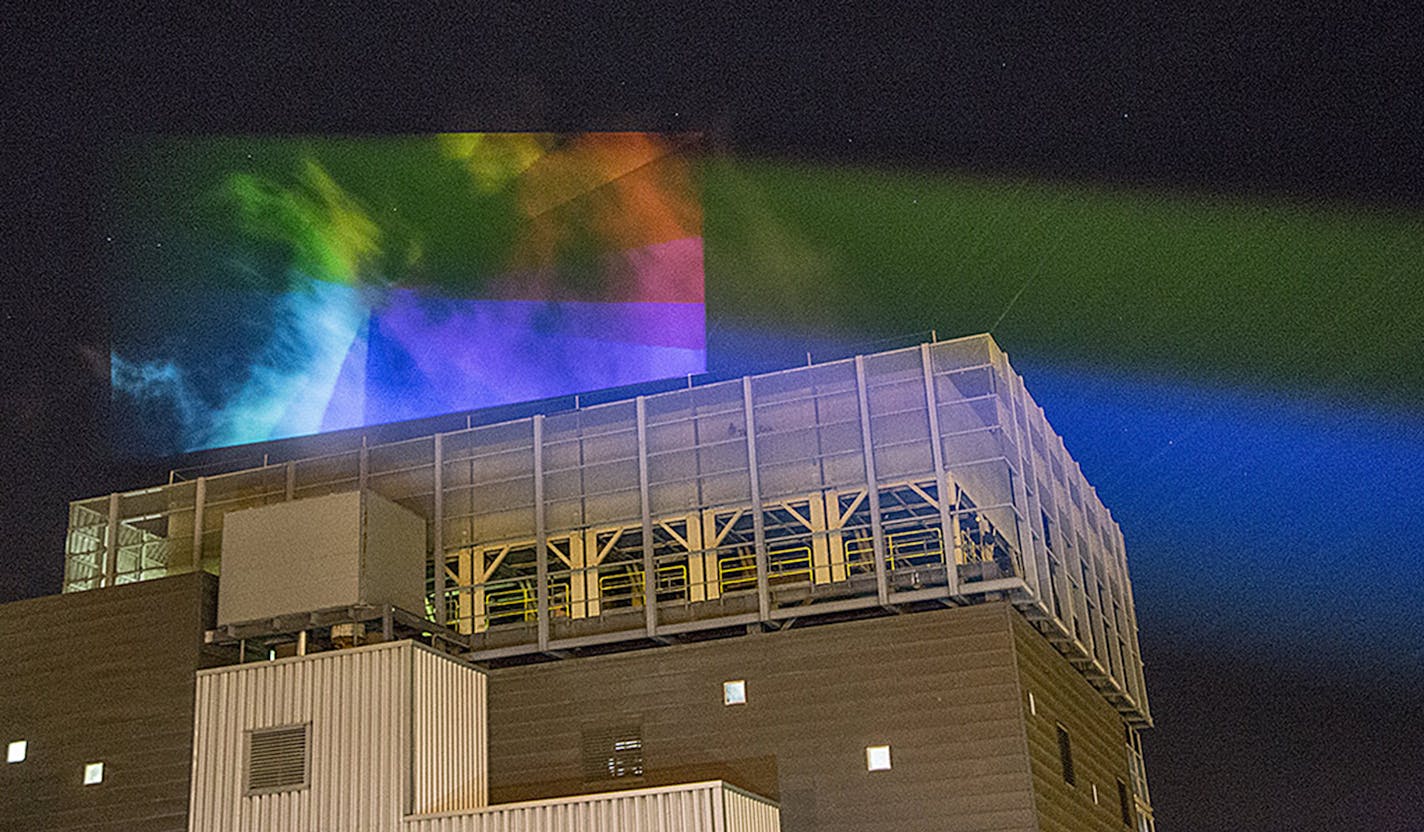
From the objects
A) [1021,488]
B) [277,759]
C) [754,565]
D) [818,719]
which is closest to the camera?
[277,759]

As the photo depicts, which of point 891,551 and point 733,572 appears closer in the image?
point 891,551

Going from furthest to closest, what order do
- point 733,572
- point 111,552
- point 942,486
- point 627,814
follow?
point 111,552
point 733,572
point 942,486
point 627,814

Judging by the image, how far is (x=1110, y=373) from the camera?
6938 cm

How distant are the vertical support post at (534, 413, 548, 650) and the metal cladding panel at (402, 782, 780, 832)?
6.37m

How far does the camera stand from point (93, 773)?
3309cm

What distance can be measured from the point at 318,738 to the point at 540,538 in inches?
306

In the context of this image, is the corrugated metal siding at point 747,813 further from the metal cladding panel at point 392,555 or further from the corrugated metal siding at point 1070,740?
the metal cladding panel at point 392,555

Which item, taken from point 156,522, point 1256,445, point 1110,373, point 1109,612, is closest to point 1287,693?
point 1256,445

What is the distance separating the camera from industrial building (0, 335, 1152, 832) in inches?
1219

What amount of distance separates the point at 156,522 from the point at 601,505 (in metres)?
13.4

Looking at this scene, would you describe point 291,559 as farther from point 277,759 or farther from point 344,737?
point 344,737

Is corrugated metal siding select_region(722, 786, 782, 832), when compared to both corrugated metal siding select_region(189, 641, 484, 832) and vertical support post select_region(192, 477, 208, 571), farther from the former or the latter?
vertical support post select_region(192, 477, 208, 571)

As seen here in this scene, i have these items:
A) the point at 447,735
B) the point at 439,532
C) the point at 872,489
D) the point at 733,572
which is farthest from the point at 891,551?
the point at 439,532

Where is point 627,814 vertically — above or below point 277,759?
below
